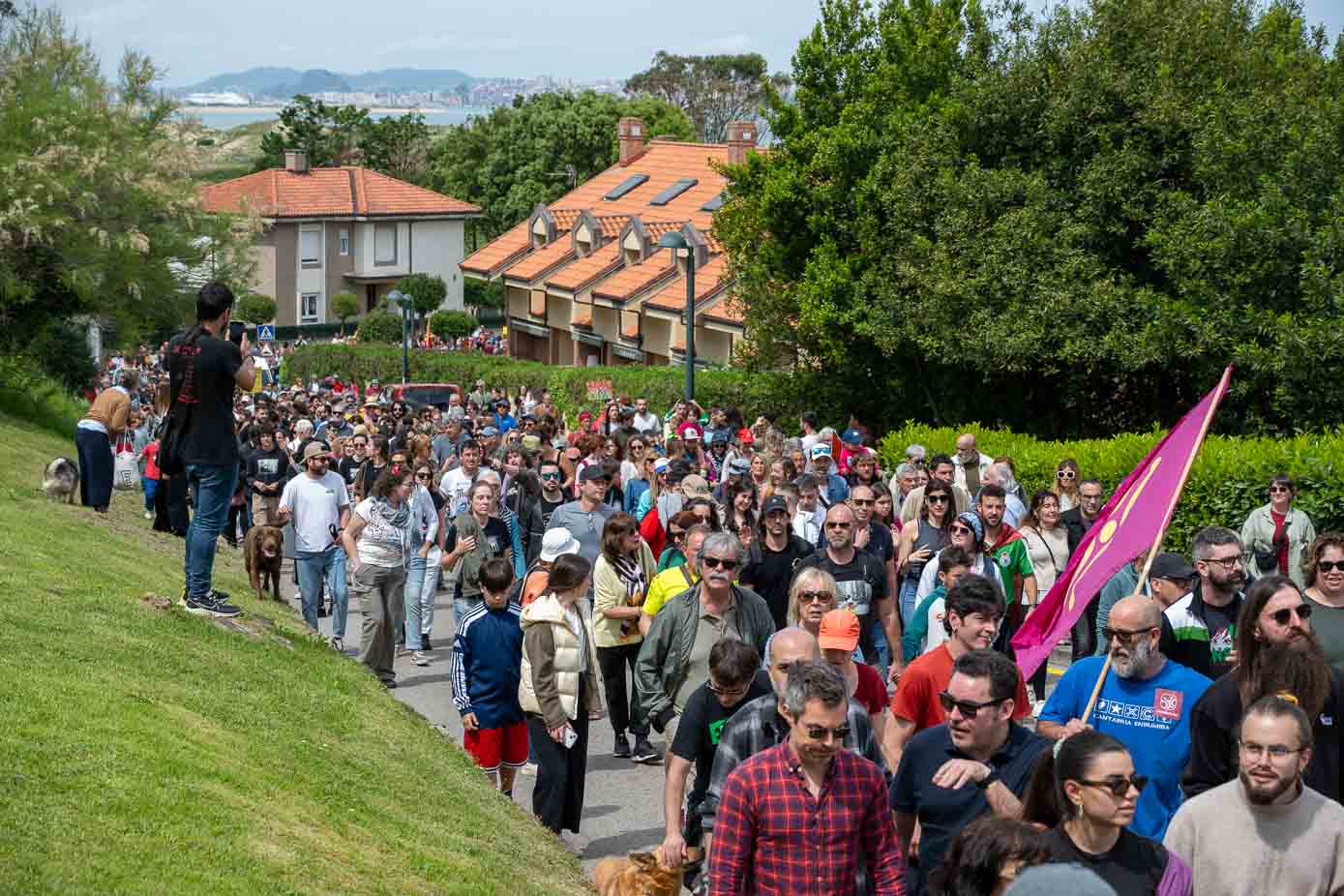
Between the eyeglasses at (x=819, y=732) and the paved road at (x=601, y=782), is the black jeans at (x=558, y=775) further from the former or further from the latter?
the eyeglasses at (x=819, y=732)

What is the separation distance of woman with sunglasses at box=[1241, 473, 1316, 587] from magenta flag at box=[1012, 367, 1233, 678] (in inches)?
236

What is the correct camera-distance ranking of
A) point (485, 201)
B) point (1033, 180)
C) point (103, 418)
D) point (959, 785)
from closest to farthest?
point (959, 785), point (103, 418), point (1033, 180), point (485, 201)

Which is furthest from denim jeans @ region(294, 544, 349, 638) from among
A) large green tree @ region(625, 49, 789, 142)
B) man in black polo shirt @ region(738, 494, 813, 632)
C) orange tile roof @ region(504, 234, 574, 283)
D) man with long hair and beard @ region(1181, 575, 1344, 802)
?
large green tree @ region(625, 49, 789, 142)

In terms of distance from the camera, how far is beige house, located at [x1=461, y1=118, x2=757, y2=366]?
53.8m

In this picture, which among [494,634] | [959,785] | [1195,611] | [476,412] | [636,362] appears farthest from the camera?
[636,362]

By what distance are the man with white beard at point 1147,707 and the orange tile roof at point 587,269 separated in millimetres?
54175

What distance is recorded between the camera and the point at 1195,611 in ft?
29.7

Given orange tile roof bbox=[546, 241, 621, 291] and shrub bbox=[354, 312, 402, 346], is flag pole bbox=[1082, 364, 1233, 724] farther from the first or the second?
shrub bbox=[354, 312, 402, 346]

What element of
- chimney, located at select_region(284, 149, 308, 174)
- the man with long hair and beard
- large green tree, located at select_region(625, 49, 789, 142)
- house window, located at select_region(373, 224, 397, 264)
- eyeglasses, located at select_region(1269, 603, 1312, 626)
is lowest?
the man with long hair and beard

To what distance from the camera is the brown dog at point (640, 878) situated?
273 inches

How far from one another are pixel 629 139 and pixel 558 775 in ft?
209

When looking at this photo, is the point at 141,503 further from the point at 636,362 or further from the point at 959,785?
the point at 636,362

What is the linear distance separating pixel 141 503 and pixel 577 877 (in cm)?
1771

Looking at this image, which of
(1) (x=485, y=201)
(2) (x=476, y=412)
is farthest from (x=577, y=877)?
(1) (x=485, y=201)
